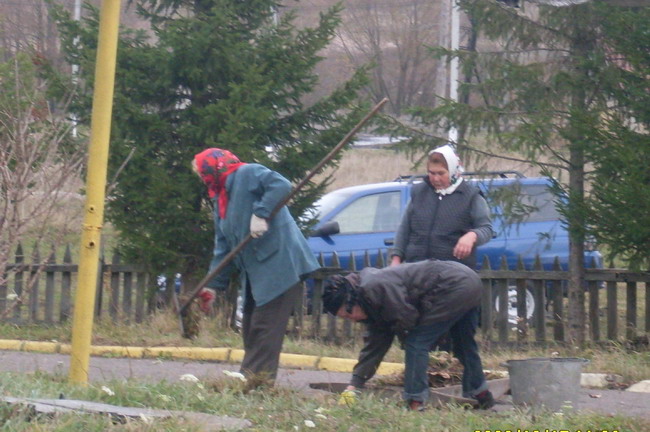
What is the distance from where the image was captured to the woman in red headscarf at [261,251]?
234 inches

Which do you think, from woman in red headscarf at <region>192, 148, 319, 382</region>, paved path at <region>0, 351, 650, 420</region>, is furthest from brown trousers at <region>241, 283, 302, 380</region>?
paved path at <region>0, 351, 650, 420</region>

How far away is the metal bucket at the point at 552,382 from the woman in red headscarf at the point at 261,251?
154cm

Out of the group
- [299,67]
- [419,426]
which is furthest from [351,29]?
[419,426]

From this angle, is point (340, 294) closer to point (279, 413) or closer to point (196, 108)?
point (279, 413)

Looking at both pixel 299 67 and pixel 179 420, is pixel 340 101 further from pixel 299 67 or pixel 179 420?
pixel 179 420

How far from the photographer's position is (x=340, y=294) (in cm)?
542

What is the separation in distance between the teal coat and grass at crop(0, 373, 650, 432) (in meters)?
0.77

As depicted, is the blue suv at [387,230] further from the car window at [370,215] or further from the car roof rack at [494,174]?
the car roof rack at [494,174]

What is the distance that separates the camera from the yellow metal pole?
5.54m

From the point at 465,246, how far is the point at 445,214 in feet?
1.27

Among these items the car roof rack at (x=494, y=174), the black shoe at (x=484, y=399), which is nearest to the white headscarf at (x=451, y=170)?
the black shoe at (x=484, y=399)

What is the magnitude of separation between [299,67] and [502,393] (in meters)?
4.36

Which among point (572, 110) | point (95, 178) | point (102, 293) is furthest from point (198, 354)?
point (572, 110)

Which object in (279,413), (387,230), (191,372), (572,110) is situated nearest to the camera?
(279,413)
